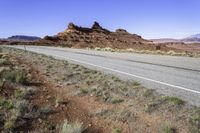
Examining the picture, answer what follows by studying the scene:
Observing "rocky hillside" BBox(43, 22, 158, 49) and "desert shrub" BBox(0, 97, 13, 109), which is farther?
"rocky hillside" BBox(43, 22, 158, 49)

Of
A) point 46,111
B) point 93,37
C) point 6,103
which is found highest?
point 6,103

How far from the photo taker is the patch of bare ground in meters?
6.80

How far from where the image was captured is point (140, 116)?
7562mm

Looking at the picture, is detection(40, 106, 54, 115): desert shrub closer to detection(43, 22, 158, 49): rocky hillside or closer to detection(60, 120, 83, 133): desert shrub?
detection(60, 120, 83, 133): desert shrub

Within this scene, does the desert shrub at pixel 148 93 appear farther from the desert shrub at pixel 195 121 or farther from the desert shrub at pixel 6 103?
the desert shrub at pixel 6 103

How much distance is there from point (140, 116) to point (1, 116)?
135 inches

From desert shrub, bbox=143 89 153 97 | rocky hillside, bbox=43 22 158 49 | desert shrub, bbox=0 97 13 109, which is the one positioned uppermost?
desert shrub, bbox=143 89 153 97

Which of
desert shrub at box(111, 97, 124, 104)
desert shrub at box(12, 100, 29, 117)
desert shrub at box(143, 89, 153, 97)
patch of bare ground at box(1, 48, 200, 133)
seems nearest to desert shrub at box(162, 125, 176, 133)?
patch of bare ground at box(1, 48, 200, 133)

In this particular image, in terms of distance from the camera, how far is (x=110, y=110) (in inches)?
318

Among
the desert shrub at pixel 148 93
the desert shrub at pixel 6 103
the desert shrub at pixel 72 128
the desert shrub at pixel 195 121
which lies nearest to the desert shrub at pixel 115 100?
the desert shrub at pixel 148 93

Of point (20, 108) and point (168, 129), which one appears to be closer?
point (168, 129)

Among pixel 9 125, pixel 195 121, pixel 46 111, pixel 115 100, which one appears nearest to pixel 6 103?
pixel 46 111

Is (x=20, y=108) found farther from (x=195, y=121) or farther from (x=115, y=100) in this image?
(x=195, y=121)

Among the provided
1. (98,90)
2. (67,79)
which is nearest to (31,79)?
(67,79)
